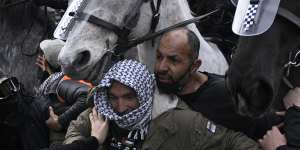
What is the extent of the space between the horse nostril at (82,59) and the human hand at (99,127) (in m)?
0.32

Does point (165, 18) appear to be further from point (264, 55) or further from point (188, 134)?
point (264, 55)

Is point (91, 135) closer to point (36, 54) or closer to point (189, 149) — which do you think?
point (189, 149)

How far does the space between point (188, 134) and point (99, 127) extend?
563 millimetres

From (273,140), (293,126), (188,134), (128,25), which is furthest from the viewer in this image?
(128,25)

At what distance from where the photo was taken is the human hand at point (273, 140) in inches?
126

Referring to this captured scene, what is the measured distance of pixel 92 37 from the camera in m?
3.86

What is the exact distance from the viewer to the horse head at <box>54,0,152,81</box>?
3799 millimetres

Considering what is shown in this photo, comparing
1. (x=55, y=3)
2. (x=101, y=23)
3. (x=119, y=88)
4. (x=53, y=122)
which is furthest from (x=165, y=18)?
(x=55, y=3)

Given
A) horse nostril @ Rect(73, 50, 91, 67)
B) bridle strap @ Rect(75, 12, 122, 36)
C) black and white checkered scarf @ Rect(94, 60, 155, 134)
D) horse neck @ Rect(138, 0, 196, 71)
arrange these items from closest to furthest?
black and white checkered scarf @ Rect(94, 60, 155, 134)
horse nostril @ Rect(73, 50, 91, 67)
bridle strap @ Rect(75, 12, 122, 36)
horse neck @ Rect(138, 0, 196, 71)

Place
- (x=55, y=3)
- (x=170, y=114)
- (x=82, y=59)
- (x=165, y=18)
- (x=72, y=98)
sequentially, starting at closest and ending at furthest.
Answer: (x=170, y=114) → (x=82, y=59) → (x=165, y=18) → (x=72, y=98) → (x=55, y=3)

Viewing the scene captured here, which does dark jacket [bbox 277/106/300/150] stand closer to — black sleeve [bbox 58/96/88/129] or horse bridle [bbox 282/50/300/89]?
horse bridle [bbox 282/50/300/89]

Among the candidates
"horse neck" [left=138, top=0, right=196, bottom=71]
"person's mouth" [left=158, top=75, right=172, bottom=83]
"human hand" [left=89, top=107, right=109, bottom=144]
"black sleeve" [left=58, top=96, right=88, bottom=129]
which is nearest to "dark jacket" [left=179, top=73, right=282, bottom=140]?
"person's mouth" [left=158, top=75, right=172, bottom=83]

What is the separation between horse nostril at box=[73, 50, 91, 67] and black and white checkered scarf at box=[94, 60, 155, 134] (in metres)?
0.20

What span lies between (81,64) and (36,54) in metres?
4.21
